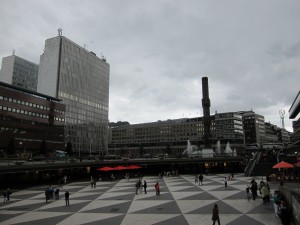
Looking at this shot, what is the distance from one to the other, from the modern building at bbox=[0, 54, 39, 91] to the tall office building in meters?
49.6

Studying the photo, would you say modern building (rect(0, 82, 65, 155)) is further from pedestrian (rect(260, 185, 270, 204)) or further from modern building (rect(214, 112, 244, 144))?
modern building (rect(214, 112, 244, 144))

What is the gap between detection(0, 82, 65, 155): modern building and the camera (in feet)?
277

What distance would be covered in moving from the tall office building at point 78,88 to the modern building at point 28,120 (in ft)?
62.7

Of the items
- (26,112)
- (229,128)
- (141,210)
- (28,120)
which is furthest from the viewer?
(229,128)

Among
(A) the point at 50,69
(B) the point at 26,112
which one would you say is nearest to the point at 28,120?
(B) the point at 26,112

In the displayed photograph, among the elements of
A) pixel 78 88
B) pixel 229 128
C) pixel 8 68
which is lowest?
pixel 229 128

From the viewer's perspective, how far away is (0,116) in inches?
3273

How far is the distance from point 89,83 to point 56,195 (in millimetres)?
112566

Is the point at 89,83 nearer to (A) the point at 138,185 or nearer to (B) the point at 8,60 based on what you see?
(B) the point at 8,60

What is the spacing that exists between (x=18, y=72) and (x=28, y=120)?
9438 cm

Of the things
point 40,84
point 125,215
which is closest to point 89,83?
point 40,84

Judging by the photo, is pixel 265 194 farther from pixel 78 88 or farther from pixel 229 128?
pixel 229 128

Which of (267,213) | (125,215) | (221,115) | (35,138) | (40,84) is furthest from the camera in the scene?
(221,115)

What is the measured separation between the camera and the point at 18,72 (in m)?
173
